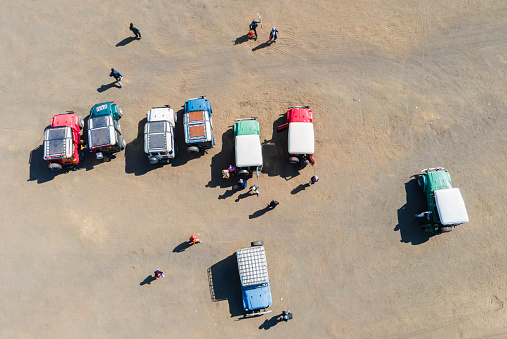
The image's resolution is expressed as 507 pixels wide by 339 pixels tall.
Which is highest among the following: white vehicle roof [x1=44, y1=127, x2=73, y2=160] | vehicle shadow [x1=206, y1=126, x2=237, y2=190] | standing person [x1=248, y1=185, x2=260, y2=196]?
white vehicle roof [x1=44, y1=127, x2=73, y2=160]

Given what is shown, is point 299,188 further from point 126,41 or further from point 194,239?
point 126,41

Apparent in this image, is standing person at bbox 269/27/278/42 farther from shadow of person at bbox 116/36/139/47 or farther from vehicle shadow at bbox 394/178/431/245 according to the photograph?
vehicle shadow at bbox 394/178/431/245

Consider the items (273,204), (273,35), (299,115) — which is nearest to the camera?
(273,204)

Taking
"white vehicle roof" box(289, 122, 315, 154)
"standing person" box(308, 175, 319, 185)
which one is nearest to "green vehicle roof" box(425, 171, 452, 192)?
"standing person" box(308, 175, 319, 185)

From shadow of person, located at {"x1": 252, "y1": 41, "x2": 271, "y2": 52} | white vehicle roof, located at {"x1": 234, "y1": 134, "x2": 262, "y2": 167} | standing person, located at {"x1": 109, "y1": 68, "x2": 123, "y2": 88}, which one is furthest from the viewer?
shadow of person, located at {"x1": 252, "y1": 41, "x2": 271, "y2": 52}

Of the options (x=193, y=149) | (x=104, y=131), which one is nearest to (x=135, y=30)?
(x=104, y=131)

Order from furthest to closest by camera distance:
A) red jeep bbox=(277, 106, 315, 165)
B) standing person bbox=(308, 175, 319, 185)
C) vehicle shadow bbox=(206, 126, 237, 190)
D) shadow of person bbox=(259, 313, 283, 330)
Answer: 1. vehicle shadow bbox=(206, 126, 237, 190)
2. standing person bbox=(308, 175, 319, 185)
3. red jeep bbox=(277, 106, 315, 165)
4. shadow of person bbox=(259, 313, 283, 330)
